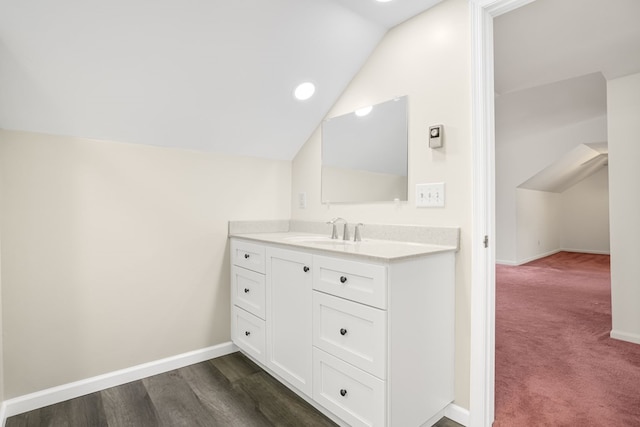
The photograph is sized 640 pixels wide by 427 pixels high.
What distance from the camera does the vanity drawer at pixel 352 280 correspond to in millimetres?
1330

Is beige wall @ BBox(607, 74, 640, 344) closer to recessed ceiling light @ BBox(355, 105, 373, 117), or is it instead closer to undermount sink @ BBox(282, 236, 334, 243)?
recessed ceiling light @ BBox(355, 105, 373, 117)

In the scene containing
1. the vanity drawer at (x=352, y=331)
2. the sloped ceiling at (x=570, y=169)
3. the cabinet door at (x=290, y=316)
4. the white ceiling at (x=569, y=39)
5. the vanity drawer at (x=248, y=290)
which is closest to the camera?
the vanity drawer at (x=352, y=331)

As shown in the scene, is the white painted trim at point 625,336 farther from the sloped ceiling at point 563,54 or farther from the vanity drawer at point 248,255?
the vanity drawer at point 248,255

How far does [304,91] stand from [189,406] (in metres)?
2.07

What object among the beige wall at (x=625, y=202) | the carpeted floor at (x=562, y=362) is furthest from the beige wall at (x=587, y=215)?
the beige wall at (x=625, y=202)

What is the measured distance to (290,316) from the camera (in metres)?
1.83

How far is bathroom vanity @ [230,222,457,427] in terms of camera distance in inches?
52.8

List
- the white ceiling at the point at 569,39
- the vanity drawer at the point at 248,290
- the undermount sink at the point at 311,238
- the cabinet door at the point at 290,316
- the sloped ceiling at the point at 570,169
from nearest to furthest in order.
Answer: the cabinet door at the point at 290,316 < the white ceiling at the point at 569,39 < the vanity drawer at the point at 248,290 < the undermount sink at the point at 311,238 < the sloped ceiling at the point at 570,169

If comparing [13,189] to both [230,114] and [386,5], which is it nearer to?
[230,114]

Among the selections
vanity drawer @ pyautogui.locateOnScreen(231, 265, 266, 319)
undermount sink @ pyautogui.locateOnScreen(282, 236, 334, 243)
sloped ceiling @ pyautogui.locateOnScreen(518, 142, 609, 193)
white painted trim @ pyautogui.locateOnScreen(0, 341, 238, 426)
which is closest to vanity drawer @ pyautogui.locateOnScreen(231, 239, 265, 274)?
vanity drawer @ pyautogui.locateOnScreen(231, 265, 266, 319)

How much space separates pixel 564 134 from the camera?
5.08m

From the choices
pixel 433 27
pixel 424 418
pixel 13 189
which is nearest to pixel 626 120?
Result: pixel 433 27

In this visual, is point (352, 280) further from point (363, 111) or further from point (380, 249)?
point (363, 111)

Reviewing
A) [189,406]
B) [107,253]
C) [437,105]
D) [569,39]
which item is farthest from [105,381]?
[569,39]
